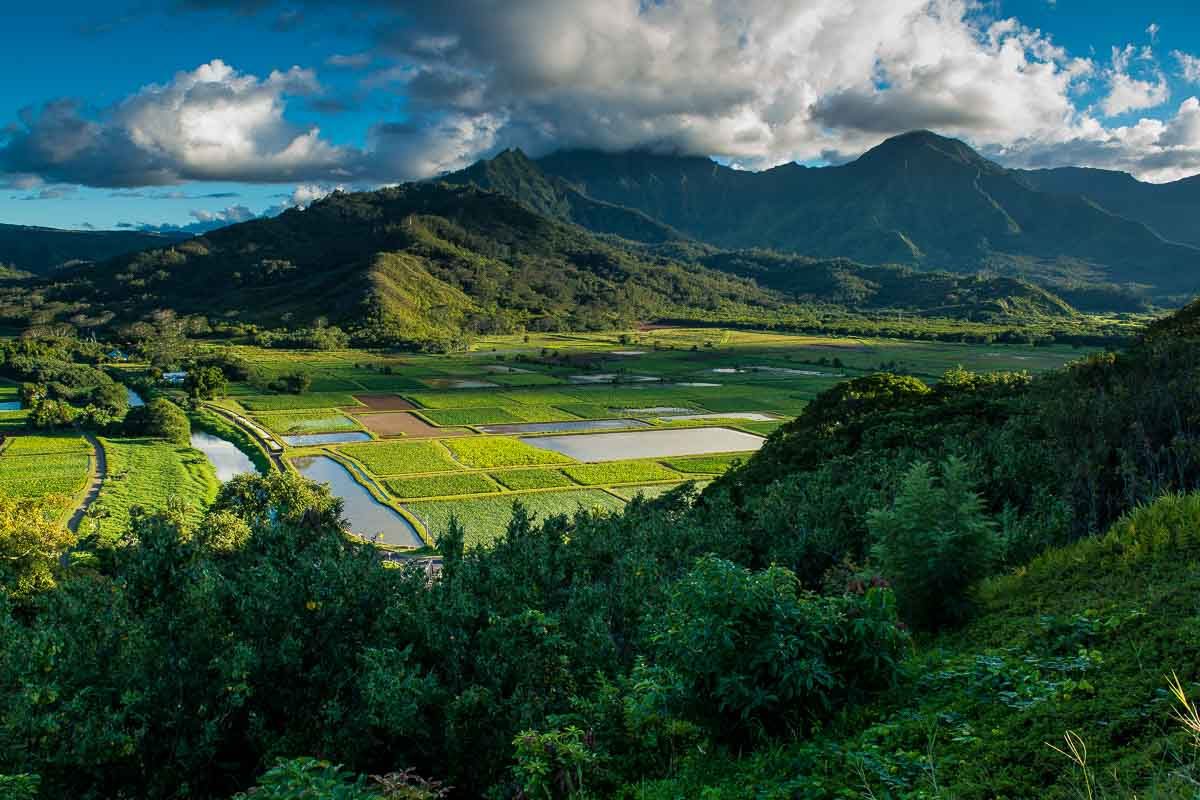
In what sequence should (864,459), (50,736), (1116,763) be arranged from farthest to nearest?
(864,459)
(50,736)
(1116,763)

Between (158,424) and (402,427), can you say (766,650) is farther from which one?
(158,424)

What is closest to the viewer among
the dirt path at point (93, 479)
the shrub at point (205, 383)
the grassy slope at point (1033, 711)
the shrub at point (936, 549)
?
the grassy slope at point (1033, 711)

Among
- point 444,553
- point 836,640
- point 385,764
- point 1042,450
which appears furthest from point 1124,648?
point 1042,450

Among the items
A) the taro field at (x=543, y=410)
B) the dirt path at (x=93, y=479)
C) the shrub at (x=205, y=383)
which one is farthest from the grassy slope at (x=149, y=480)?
the shrub at (x=205, y=383)

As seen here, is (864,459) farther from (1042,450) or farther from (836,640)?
(836,640)

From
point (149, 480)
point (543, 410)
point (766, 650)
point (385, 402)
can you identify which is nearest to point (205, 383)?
point (385, 402)

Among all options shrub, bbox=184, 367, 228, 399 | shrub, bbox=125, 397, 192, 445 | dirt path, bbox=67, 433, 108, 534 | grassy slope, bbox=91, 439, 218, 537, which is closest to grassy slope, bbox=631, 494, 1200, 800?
dirt path, bbox=67, 433, 108, 534

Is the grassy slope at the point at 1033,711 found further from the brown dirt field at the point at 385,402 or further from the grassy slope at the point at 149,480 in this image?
the brown dirt field at the point at 385,402

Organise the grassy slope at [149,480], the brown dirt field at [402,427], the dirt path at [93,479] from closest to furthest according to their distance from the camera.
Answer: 1. the dirt path at [93,479]
2. the grassy slope at [149,480]
3. the brown dirt field at [402,427]
